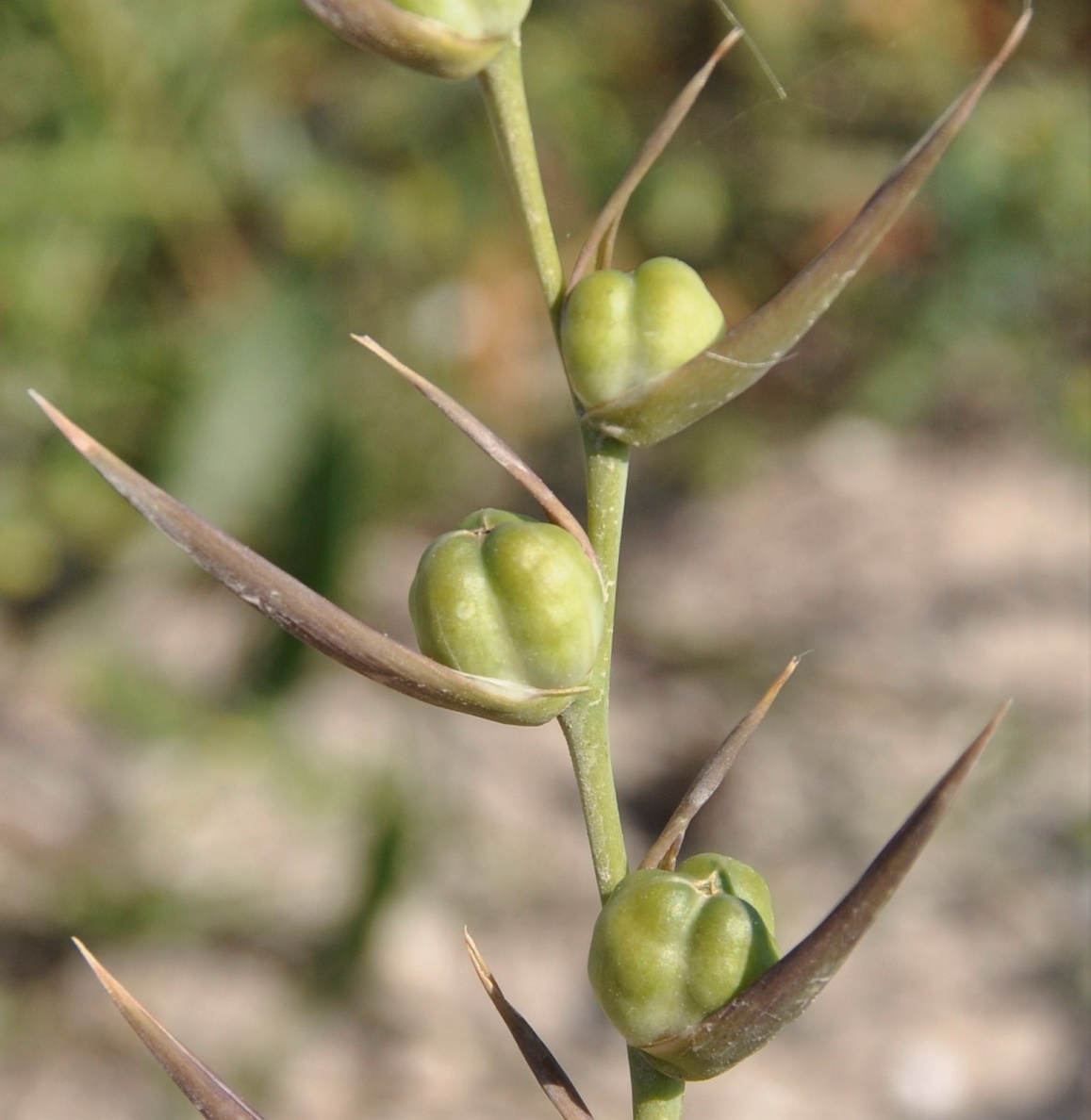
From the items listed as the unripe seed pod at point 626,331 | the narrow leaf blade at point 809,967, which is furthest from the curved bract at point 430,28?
the narrow leaf blade at point 809,967

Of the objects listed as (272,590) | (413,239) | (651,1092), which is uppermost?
(272,590)

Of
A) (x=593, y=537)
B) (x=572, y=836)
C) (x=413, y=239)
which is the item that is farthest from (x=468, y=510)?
(x=593, y=537)

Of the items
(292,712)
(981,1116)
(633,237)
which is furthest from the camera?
(633,237)

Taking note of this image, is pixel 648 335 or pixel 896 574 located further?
pixel 896 574

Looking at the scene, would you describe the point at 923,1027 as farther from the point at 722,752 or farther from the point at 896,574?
the point at 722,752

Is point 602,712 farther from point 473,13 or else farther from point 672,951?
point 473,13

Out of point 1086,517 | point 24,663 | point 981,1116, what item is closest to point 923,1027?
point 981,1116

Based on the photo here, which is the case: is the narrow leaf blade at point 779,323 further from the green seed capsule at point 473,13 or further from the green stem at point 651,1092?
the green stem at point 651,1092
